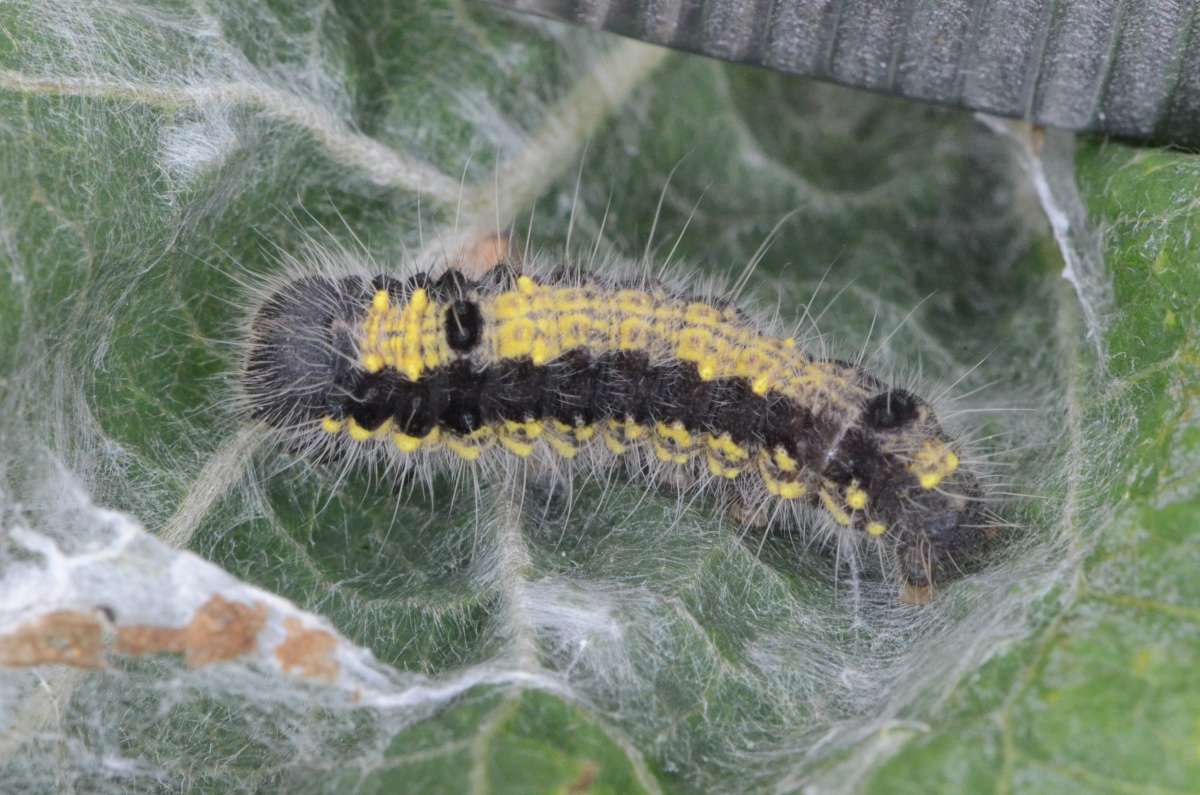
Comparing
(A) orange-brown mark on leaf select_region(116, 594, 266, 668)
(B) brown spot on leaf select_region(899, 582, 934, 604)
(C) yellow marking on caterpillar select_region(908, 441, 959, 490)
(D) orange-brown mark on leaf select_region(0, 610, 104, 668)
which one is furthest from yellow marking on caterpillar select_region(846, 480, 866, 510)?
(D) orange-brown mark on leaf select_region(0, 610, 104, 668)

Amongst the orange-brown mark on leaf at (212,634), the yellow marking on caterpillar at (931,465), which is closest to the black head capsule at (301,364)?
the orange-brown mark on leaf at (212,634)

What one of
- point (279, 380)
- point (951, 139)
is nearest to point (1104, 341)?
point (951, 139)

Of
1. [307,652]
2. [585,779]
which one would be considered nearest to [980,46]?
[585,779]

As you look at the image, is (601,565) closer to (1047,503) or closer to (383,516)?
(383,516)

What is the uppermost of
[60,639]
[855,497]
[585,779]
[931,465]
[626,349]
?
[626,349]

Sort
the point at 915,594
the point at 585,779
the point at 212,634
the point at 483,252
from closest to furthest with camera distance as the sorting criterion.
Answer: the point at 585,779 < the point at 212,634 < the point at 915,594 < the point at 483,252

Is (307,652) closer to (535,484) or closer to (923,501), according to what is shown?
(535,484)

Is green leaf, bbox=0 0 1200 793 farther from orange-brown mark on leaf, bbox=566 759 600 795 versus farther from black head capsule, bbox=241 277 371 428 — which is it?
black head capsule, bbox=241 277 371 428

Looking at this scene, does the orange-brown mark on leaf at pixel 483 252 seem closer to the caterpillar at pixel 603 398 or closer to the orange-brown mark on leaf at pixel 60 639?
the caterpillar at pixel 603 398
